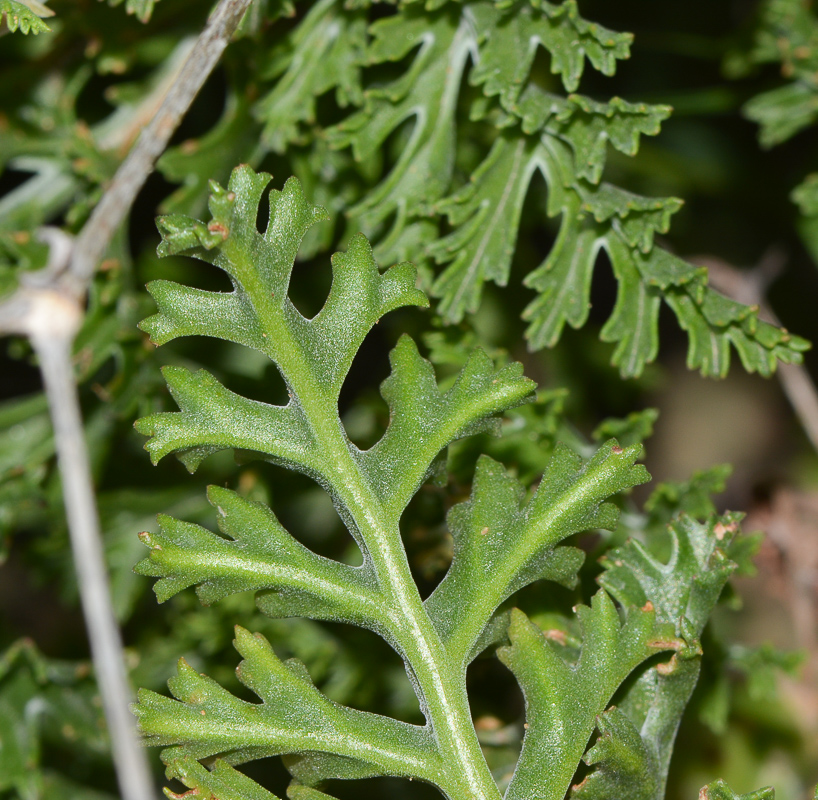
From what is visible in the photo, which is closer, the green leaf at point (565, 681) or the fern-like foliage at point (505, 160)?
the green leaf at point (565, 681)

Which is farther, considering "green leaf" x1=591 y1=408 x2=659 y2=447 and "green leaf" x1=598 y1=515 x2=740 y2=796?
"green leaf" x1=591 y1=408 x2=659 y2=447

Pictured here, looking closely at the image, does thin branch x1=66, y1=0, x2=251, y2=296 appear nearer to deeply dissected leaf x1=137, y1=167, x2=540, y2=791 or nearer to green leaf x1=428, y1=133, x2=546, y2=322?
deeply dissected leaf x1=137, y1=167, x2=540, y2=791

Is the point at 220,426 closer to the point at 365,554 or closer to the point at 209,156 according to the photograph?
the point at 365,554

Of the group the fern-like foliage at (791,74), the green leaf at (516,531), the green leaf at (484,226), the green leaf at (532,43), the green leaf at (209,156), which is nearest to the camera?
the green leaf at (516,531)

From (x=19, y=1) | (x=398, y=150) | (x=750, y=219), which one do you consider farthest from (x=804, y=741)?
(x=19, y=1)

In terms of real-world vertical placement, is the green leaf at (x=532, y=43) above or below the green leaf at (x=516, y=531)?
above

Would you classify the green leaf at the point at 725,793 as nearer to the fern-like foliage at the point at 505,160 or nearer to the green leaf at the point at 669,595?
the green leaf at the point at 669,595

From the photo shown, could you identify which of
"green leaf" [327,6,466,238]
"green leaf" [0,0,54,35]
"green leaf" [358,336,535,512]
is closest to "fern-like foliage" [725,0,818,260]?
"green leaf" [327,6,466,238]

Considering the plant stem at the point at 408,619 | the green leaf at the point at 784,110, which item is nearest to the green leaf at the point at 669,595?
the plant stem at the point at 408,619
